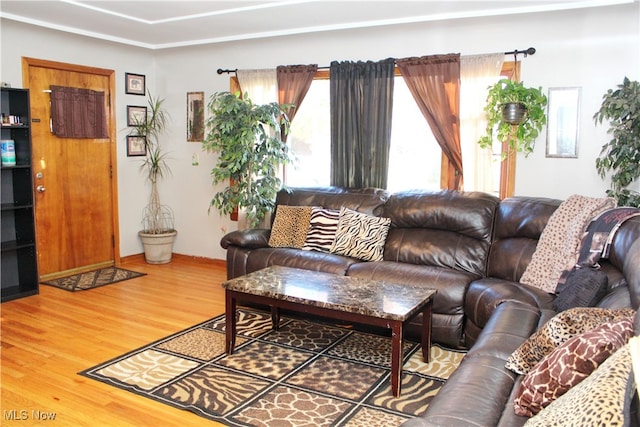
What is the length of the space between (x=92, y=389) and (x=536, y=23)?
4.09 m

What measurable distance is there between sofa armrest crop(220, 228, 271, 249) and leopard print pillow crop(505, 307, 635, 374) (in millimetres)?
2682

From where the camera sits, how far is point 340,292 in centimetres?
324

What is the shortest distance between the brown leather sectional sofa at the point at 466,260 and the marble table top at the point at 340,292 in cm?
30

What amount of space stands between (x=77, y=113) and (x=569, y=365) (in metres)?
5.15

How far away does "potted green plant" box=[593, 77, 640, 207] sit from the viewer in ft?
11.8

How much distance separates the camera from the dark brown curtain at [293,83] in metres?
5.11

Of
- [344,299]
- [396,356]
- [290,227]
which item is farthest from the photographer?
[290,227]

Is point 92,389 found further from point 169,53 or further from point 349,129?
point 169,53

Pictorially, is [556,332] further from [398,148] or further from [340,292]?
[398,148]

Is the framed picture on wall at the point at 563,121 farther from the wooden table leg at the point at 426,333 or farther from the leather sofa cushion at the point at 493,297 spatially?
the wooden table leg at the point at 426,333

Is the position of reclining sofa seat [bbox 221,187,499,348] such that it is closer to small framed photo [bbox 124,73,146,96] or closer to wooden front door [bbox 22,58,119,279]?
wooden front door [bbox 22,58,119,279]

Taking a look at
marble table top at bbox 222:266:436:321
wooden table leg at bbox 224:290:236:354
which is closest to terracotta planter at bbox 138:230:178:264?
marble table top at bbox 222:266:436:321

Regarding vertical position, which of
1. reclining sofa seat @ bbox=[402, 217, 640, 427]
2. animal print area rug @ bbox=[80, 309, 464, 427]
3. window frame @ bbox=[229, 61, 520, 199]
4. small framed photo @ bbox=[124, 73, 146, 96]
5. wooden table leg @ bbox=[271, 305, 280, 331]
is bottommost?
animal print area rug @ bbox=[80, 309, 464, 427]

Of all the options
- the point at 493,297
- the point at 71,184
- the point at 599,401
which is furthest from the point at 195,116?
the point at 599,401
